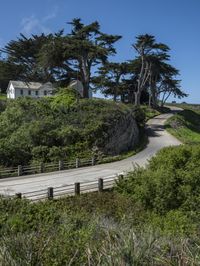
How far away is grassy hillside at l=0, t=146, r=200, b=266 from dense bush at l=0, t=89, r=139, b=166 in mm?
12446

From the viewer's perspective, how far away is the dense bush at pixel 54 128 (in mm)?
33562

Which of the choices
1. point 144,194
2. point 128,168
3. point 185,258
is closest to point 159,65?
point 128,168

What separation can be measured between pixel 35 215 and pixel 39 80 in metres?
66.6

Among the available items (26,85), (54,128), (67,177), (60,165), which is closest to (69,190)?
(67,177)

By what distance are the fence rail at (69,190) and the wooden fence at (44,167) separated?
20.2 ft

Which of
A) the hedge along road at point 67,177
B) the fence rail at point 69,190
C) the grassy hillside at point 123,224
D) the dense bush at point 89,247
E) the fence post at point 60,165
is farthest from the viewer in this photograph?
the fence post at point 60,165

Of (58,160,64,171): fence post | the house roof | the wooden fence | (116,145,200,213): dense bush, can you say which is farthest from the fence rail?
the house roof

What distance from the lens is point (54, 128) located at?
125ft

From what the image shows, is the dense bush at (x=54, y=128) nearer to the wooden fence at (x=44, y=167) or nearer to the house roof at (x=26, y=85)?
the wooden fence at (x=44, y=167)

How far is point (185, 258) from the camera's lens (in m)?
5.71

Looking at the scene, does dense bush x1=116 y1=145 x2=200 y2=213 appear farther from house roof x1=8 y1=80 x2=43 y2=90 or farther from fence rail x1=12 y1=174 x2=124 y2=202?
house roof x1=8 y1=80 x2=43 y2=90

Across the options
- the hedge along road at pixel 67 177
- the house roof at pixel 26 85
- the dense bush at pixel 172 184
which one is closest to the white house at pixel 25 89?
the house roof at pixel 26 85

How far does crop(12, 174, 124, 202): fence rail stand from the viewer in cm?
2042

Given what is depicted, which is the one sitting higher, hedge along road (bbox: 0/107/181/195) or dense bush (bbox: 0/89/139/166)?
dense bush (bbox: 0/89/139/166)
